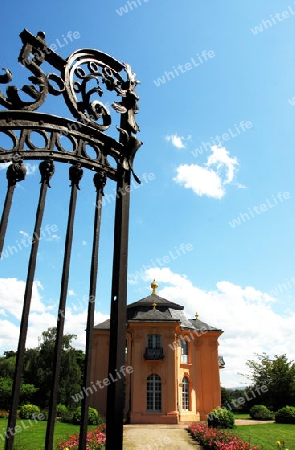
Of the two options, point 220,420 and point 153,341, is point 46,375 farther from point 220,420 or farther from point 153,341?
point 220,420

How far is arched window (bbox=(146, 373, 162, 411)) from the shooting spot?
22734 millimetres

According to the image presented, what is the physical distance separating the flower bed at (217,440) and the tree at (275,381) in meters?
20.5

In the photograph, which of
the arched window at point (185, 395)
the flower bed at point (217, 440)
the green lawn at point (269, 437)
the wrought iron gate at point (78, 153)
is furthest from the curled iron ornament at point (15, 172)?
the arched window at point (185, 395)

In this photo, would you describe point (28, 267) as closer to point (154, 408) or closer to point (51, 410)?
point (51, 410)

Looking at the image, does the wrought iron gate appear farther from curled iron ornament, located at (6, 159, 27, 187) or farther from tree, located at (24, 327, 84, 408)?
tree, located at (24, 327, 84, 408)

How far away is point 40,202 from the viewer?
234cm

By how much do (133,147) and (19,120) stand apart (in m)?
0.96

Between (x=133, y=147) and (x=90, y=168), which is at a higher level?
(x=133, y=147)

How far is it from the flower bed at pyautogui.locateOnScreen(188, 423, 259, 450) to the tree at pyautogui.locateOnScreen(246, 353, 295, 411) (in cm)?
2051

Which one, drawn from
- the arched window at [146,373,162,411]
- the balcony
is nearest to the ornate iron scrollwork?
the balcony

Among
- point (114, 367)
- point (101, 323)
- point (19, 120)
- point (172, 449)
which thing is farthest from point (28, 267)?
point (101, 323)

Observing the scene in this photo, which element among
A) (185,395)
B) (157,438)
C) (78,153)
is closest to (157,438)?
(157,438)

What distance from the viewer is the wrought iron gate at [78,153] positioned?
2.13 meters

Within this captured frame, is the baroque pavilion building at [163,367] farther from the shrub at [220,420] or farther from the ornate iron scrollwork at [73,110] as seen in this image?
the ornate iron scrollwork at [73,110]
